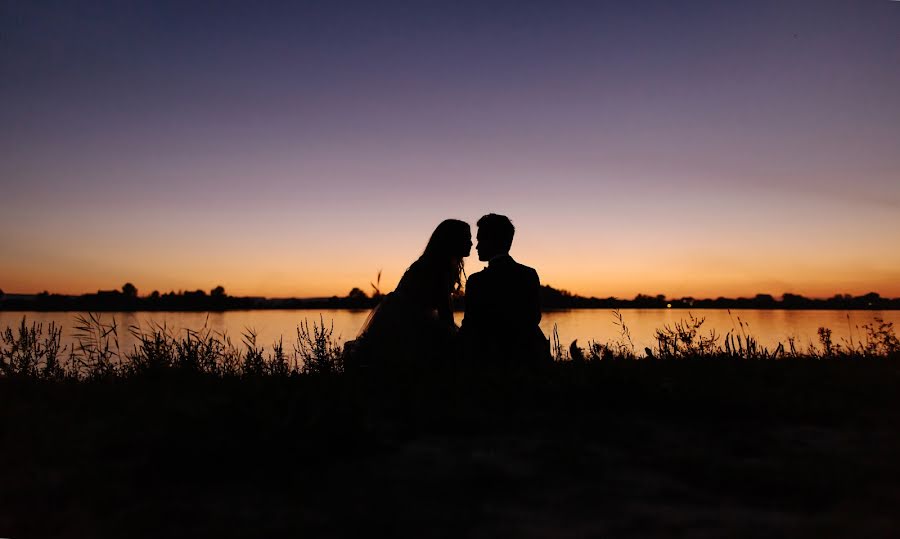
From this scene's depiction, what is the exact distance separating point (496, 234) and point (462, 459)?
3712mm

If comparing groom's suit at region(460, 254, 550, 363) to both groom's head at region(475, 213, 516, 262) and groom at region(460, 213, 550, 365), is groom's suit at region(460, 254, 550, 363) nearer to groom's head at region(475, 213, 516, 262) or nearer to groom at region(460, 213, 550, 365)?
groom at region(460, 213, 550, 365)

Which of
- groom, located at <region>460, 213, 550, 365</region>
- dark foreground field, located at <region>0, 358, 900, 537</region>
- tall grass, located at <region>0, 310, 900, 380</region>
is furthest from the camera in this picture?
groom, located at <region>460, 213, 550, 365</region>

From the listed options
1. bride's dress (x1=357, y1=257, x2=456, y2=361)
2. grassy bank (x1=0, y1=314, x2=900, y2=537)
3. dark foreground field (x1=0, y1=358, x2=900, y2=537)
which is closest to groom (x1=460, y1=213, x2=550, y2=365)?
bride's dress (x1=357, y1=257, x2=456, y2=361)

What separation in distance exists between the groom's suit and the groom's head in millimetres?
148

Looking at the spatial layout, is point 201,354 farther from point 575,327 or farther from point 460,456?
point 575,327

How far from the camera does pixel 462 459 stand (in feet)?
9.58

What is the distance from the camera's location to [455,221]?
263 inches

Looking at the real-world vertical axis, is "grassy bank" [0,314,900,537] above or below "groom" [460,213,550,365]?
below

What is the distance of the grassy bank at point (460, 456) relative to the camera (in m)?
2.22

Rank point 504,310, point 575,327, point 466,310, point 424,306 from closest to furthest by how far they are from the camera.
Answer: point 504,310
point 466,310
point 424,306
point 575,327

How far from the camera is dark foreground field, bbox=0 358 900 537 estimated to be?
2.21 meters

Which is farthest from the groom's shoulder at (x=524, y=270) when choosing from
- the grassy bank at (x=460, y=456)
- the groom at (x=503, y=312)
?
the grassy bank at (x=460, y=456)

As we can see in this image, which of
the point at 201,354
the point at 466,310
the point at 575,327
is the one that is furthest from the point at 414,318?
the point at 575,327

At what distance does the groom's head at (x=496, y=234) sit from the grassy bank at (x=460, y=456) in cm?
173
